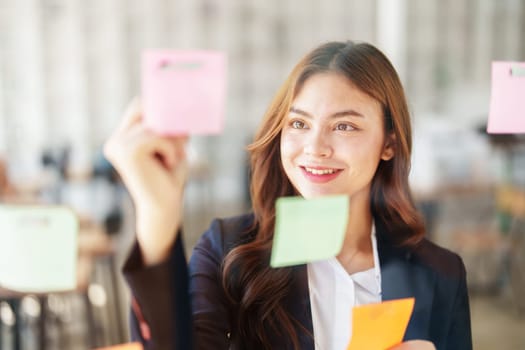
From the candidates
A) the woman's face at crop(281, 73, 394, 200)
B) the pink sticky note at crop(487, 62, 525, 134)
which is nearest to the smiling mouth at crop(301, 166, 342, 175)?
the woman's face at crop(281, 73, 394, 200)

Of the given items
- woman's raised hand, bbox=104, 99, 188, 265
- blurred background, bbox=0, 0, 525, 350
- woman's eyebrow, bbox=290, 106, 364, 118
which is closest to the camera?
woman's raised hand, bbox=104, 99, 188, 265

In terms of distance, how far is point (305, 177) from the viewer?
626mm

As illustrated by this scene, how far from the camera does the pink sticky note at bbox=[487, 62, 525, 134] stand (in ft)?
2.15

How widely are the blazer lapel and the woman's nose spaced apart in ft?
0.59

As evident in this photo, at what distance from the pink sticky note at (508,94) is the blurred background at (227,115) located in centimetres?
4

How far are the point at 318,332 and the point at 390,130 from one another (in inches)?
10.7

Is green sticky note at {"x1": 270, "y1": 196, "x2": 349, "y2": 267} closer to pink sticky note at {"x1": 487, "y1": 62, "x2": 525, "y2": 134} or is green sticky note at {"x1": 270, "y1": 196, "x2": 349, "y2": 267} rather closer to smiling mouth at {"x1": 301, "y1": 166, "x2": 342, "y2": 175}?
smiling mouth at {"x1": 301, "y1": 166, "x2": 342, "y2": 175}

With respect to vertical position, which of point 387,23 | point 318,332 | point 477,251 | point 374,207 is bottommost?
point 477,251

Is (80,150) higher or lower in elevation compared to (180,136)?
A: lower

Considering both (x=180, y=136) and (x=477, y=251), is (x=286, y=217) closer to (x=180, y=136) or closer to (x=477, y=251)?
(x=180, y=136)

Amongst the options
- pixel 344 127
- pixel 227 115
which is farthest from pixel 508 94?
pixel 227 115

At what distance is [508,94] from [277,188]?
0.31m

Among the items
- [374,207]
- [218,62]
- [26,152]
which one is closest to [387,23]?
[374,207]

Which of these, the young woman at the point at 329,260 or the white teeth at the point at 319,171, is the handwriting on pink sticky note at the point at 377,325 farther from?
the white teeth at the point at 319,171
